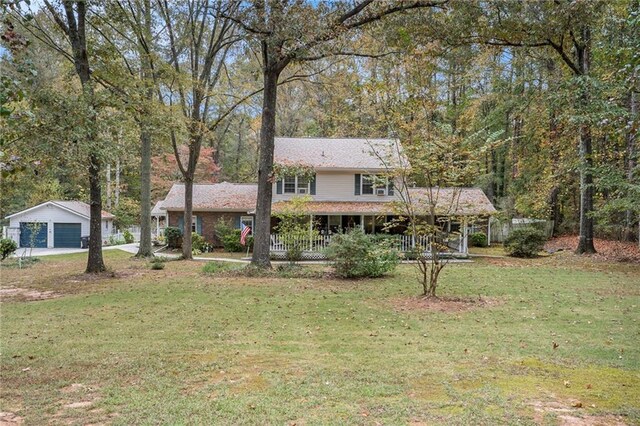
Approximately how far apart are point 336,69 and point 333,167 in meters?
5.96

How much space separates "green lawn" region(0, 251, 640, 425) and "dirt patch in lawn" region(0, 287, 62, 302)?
0.41ft

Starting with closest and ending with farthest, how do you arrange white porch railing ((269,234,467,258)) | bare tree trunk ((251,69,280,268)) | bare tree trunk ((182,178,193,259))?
bare tree trunk ((251,69,280,268)) < white porch railing ((269,234,467,258)) < bare tree trunk ((182,178,193,259))

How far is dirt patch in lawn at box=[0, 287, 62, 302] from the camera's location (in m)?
9.90

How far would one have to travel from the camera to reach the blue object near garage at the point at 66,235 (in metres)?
26.7

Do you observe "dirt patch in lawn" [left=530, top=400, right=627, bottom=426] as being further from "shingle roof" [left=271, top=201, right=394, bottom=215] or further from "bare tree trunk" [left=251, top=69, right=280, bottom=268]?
"shingle roof" [left=271, top=201, right=394, bottom=215]

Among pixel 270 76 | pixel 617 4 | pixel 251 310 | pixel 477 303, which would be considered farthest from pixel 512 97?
pixel 251 310

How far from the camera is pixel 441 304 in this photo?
29.3 ft

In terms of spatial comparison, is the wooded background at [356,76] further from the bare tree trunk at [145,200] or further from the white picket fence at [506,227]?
the white picket fence at [506,227]

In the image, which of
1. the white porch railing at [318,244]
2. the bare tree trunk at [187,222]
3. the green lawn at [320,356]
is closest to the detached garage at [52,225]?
the bare tree trunk at [187,222]

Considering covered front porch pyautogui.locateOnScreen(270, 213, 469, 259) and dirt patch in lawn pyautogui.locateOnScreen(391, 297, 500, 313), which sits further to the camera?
covered front porch pyautogui.locateOnScreen(270, 213, 469, 259)

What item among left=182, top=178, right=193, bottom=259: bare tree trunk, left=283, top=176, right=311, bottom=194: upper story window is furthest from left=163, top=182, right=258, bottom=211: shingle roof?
left=182, top=178, right=193, bottom=259: bare tree trunk

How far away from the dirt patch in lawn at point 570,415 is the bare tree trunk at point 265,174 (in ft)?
36.6

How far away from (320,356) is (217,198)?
70.8 feet

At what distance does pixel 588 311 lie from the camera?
26.8 feet
